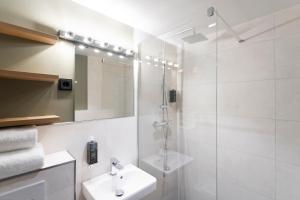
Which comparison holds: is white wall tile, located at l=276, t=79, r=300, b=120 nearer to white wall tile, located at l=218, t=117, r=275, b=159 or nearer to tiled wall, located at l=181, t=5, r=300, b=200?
tiled wall, located at l=181, t=5, r=300, b=200

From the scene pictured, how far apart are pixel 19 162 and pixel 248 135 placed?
1845mm

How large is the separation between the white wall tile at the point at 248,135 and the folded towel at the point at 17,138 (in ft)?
5.64

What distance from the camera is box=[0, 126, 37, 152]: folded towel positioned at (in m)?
0.84

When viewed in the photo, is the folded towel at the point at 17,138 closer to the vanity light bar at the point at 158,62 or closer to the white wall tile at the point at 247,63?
the vanity light bar at the point at 158,62

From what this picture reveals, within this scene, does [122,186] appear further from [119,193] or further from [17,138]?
[17,138]

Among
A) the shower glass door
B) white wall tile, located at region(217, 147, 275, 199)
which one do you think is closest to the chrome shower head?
the shower glass door

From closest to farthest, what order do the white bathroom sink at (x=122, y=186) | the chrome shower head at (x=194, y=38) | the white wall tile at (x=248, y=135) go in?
the white bathroom sink at (x=122, y=186), the white wall tile at (x=248, y=135), the chrome shower head at (x=194, y=38)

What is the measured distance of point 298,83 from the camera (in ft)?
4.38

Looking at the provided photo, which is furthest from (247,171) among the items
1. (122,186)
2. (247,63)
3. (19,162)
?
(19,162)

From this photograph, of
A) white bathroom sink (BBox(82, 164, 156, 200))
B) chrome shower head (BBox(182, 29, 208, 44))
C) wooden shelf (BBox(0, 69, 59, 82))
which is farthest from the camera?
chrome shower head (BBox(182, 29, 208, 44))

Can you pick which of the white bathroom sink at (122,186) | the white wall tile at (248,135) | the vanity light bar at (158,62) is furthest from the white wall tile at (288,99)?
the white bathroom sink at (122,186)

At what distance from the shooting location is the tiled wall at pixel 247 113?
54.6 inches

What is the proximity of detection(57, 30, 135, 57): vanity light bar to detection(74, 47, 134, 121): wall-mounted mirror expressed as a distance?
0.04 m

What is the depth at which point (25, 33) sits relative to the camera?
3.28ft
